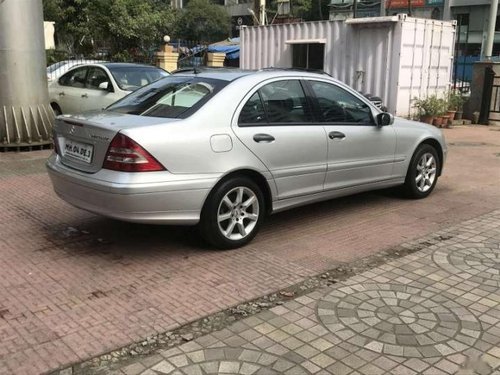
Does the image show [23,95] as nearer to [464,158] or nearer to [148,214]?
[148,214]

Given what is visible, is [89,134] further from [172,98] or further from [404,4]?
[404,4]

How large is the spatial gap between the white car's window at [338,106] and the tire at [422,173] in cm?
101

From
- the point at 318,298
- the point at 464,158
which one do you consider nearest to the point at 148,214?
the point at 318,298

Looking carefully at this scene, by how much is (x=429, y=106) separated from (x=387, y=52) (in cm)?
188

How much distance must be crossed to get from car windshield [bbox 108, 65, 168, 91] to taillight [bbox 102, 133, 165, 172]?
6.17 meters

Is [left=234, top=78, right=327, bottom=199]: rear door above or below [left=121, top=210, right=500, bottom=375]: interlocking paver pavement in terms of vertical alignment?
above

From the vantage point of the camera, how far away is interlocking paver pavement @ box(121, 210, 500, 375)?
3.27m

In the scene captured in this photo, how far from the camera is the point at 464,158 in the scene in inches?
412

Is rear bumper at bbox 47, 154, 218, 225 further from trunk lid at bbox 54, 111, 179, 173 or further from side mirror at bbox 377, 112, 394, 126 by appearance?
side mirror at bbox 377, 112, 394, 126

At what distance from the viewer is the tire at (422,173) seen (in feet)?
22.7

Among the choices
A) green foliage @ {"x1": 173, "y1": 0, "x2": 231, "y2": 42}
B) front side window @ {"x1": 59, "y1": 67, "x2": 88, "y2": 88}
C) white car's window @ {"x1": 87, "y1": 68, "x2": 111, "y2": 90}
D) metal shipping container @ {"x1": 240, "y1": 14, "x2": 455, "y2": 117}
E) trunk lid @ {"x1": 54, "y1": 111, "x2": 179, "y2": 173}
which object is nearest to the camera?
trunk lid @ {"x1": 54, "y1": 111, "x2": 179, "y2": 173}

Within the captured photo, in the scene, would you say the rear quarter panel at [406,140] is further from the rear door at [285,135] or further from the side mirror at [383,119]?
the rear door at [285,135]

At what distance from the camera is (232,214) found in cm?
507

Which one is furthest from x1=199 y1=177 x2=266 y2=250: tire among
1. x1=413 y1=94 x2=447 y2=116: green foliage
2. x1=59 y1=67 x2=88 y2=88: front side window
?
x1=413 y1=94 x2=447 y2=116: green foliage
